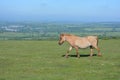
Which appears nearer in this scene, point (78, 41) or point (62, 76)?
point (62, 76)

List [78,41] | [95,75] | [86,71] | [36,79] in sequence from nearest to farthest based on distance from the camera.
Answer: [36,79]
[95,75]
[86,71]
[78,41]

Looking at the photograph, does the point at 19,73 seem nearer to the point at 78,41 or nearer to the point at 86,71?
the point at 86,71

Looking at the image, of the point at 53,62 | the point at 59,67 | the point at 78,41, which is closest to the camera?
the point at 59,67

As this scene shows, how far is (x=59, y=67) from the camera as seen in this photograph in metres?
17.8

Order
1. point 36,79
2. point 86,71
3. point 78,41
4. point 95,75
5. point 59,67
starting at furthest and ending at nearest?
point 78,41 → point 59,67 → point 86,71 → point 95,75 → point 36,79

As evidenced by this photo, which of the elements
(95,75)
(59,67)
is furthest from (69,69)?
(95,75)

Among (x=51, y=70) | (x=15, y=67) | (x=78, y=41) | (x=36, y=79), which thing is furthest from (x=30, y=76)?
(x=78, y=41)

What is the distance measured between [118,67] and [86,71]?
230 centimetres

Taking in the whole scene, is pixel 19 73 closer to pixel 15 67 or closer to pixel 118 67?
pixel 15 67

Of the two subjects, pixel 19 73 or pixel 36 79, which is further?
pixel 19 73

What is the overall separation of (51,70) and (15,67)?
2237 mm

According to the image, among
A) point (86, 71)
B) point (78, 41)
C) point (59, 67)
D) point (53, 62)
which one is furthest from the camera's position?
point (78, 41)

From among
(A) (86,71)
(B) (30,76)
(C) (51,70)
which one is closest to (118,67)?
(A) (86,71)

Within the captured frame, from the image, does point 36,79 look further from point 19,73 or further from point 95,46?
point 95,46
